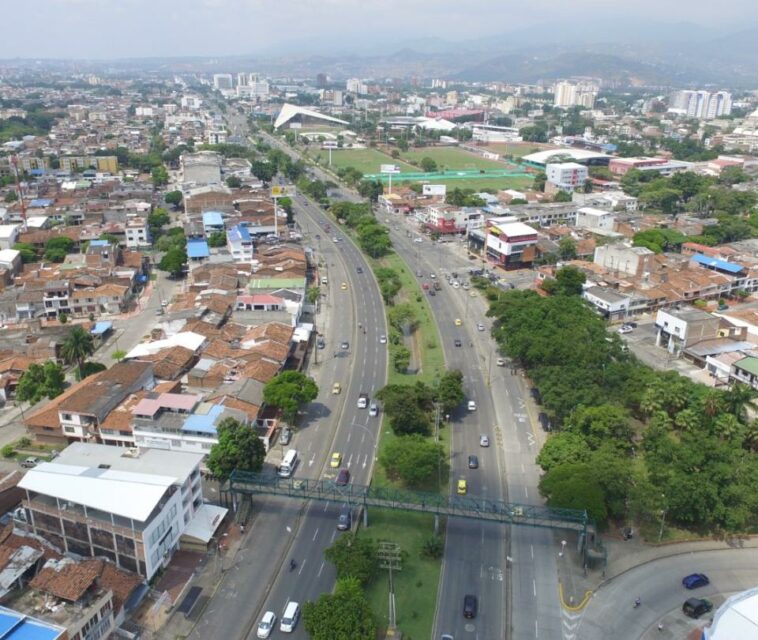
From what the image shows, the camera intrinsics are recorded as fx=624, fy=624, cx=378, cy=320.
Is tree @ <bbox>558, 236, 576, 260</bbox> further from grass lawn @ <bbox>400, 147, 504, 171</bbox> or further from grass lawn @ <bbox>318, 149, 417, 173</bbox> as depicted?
grass lawn @ <bbox>400, 147, 504, 171</bbox>

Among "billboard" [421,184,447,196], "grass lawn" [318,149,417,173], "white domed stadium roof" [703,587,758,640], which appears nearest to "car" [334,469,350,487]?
"white domed stadium roof" [703,587,758,640]

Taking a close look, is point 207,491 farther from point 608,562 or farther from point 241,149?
point 241,149

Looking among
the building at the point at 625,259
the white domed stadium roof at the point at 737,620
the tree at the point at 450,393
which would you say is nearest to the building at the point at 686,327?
the building at the point at 625,259

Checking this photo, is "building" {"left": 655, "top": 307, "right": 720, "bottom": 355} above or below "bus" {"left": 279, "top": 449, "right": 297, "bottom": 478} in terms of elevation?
above

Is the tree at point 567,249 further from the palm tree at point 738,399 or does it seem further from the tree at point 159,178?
the tree at point 159,178

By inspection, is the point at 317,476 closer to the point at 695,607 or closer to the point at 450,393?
the point at 450,393

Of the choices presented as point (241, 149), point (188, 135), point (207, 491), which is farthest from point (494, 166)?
point (207, 491)
